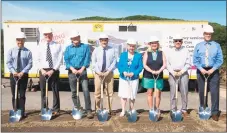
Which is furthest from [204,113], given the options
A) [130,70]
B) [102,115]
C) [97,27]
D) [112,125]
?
[97,27]

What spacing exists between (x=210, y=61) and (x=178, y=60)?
0.63 meters

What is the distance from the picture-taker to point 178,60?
7.15 meters

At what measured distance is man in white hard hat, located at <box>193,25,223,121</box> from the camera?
7023 millimetres

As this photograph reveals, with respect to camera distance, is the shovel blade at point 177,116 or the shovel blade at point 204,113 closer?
the shovel blade at point 177,116

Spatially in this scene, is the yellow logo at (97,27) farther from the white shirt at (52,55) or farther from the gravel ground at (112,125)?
the gravel ground at (112,125)

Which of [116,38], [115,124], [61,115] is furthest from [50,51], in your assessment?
[116,38]

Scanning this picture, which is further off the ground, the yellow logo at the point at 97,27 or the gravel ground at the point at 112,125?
the yellow logo at the point at 97,27

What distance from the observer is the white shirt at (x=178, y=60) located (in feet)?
23.4

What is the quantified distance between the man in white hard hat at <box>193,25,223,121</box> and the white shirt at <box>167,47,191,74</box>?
23 centimetres

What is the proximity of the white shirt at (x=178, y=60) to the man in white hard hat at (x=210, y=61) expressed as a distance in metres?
0.23

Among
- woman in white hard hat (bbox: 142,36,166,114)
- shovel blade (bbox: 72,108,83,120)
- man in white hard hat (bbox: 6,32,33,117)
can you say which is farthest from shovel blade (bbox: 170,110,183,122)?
man in white hard hat (bbox: 6,32,33,117)

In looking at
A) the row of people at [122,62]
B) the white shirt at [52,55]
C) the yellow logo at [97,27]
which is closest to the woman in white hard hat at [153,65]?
the row of people at [122,62]

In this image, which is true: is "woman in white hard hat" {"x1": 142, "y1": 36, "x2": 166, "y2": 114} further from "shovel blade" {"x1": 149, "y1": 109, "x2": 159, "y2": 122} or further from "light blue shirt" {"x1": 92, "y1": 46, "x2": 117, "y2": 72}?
"light blue shirt" {"x1": 92, "y1": 46, "x2": 117, "y2": 72}

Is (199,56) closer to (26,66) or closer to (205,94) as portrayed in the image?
(205,94)
